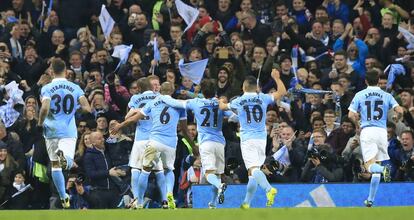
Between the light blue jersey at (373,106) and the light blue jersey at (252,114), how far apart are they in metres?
1.63

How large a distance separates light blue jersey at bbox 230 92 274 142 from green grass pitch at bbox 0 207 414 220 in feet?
10.7

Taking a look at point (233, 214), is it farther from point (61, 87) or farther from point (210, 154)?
point (61, 87)

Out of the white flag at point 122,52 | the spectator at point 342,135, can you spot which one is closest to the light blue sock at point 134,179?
the spectator at point 342,135

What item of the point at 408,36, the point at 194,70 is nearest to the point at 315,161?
the point at 194,70

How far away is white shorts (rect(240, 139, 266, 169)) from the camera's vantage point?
974 inches

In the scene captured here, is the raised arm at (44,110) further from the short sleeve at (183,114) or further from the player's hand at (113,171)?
the player's hand at (113,171)

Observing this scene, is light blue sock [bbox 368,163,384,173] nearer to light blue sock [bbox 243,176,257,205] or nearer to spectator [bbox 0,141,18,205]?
light blue sock [bbox 243,176,257,205]

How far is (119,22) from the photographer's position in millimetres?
33625

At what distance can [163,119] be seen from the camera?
25797mm

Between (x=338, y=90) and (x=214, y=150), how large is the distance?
4765 millimetres

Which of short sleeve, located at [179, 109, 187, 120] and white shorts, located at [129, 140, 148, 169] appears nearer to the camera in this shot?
→ short sleeve, located at [179, 109, 187, 120]

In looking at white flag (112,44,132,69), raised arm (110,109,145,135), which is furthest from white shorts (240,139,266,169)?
white flag (112,44,132,69)

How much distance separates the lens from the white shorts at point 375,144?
25.0 metres

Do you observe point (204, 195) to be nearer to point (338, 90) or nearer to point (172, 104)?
point (172, 104)
